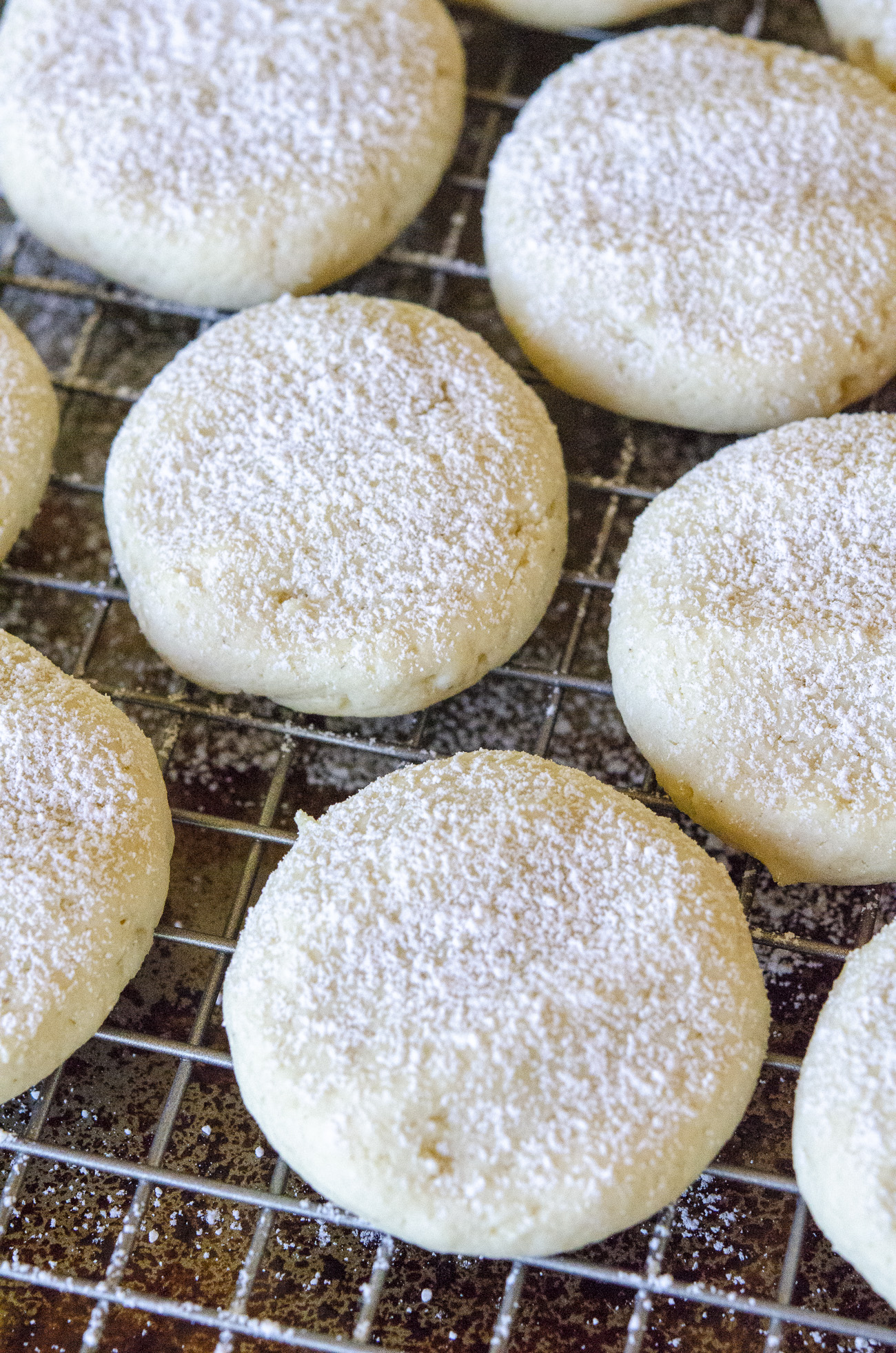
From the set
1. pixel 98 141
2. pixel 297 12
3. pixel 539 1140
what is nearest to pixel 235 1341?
pixel 539 1140

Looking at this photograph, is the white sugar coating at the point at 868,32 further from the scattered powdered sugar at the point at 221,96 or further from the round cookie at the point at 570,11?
the scattered powdered sugar at the point at 221,96

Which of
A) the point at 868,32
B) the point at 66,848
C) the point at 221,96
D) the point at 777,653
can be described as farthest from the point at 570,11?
the point at 66,848

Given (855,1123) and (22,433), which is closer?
(855,1123)

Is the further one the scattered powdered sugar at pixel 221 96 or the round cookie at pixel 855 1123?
the scattered powdered sugar at pixel 221 96

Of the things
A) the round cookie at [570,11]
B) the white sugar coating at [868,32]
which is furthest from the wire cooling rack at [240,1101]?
the white sugar coating at [868,32]

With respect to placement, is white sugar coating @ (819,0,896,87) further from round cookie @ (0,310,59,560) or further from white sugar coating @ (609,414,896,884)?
round cookie @ (0,310,59,560)

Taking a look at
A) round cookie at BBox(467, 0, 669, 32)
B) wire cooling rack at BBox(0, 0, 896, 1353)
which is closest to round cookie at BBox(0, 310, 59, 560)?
wire cooling rack at BBox(0, 0, 896, 1353)

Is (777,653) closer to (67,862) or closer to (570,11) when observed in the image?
(67,862)
